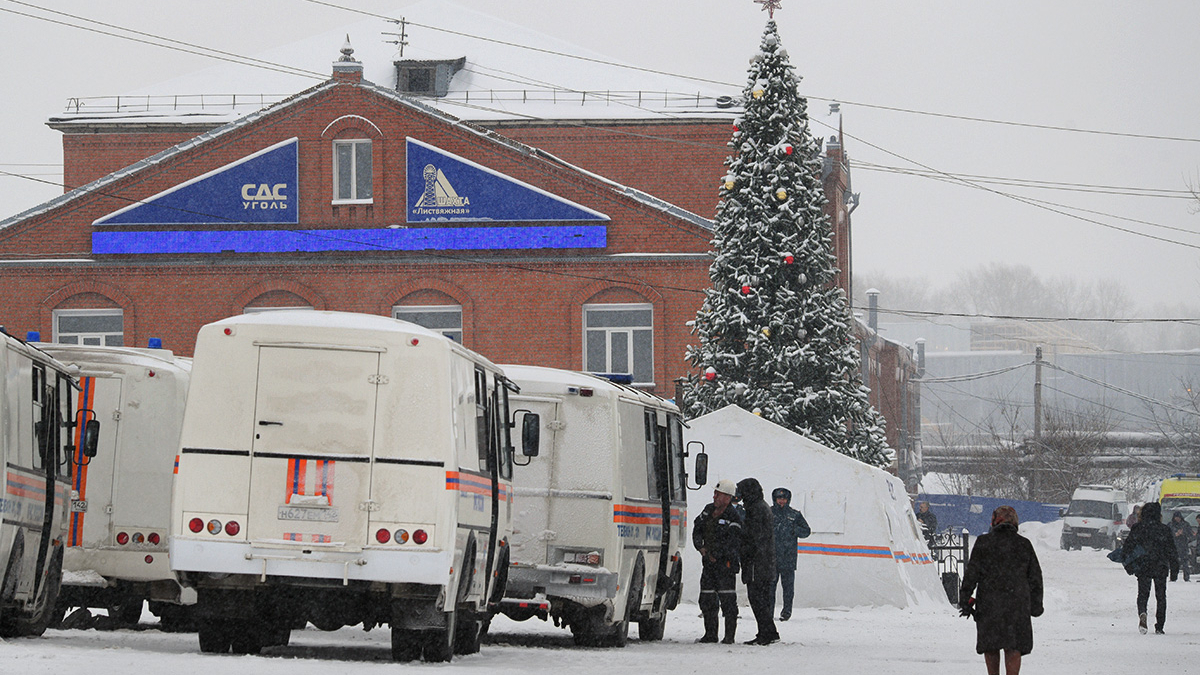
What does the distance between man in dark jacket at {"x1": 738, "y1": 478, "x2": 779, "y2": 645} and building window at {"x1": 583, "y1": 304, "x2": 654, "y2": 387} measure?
74.5 feet

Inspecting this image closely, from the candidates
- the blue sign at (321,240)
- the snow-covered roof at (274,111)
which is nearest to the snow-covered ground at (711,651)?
the blue sign at (321,240)

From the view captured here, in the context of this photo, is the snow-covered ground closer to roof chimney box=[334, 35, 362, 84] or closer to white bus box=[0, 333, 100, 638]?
white bus box=[0, 333, 100, 638]

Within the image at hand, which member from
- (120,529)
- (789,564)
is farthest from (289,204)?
(120,529)

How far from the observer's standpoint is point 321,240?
41.2 meters

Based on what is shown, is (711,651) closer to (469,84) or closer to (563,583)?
(563,583)

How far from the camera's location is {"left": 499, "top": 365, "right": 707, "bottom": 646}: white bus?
1623 centimetres

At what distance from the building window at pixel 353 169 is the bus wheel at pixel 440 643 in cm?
2874

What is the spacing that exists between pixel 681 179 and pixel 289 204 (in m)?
12.1

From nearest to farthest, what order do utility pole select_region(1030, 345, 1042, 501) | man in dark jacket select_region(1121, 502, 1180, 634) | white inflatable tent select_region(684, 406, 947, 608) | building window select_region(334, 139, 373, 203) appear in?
man in dark jacket select_region(1121, 502, 1180, 634)
white inflatable tent select_region(684, 406, 947, 608)
building window select_region(334, 139, 373, 203)
utility pole select_region(1030, 345, 1042, 501)

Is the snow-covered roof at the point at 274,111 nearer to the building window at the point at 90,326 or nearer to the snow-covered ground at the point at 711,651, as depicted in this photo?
the building window at the point at 90,326

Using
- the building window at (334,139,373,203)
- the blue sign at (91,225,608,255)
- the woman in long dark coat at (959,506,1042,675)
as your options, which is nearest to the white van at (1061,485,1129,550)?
the blue sign at (91,225,608,255)

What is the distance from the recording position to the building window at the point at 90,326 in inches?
1629

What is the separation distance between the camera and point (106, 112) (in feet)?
160

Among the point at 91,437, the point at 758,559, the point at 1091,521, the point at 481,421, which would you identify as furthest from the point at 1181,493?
the point at 91,437
